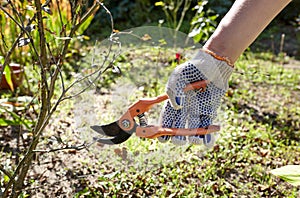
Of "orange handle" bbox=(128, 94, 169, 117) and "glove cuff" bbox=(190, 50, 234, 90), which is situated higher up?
"glove cuff" bbox=(190, 50, 234, 90)

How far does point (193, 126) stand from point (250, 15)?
449mm

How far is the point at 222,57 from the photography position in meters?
1.32

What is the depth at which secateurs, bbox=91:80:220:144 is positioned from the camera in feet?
4.84

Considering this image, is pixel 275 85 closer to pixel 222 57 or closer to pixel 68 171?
pixel 68 171

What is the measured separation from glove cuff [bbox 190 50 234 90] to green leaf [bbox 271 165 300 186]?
659mm

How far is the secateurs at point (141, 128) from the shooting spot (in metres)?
1.48

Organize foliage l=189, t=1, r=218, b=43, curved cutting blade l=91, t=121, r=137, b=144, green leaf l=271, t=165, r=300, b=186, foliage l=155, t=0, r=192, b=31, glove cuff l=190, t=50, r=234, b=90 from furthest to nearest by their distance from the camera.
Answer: foliage l=155, t=0, r=192, b=31, foliage l=189, t=1, r=218, b=43, green leaf l=271, t=165, r=300, b=186, curved cutting blade l=91, t=121, r=137, b=144, glove cuff l=190, t=50, r=234, b=90

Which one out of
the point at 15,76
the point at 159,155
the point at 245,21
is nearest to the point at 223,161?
the point at 159,155

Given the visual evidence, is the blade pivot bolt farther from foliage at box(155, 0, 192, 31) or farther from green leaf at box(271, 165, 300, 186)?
foliage at box(155, 0, 192, 31)

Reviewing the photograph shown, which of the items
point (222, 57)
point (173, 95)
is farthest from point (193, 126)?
point (222, 57)

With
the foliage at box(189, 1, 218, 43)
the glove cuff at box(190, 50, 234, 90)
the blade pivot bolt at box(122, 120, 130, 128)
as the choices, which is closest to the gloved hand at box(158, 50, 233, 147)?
the glove cuff at box(190, 50, 234, 90)

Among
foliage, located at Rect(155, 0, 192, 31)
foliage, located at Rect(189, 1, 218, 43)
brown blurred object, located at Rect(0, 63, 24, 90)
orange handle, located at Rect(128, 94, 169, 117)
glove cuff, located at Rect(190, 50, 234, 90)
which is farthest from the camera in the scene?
foliage, located at Rect(155, 0, 192, 31)

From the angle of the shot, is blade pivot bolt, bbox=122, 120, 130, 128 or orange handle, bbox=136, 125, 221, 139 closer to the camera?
orange handle, bbox=136, 125, 221, 139

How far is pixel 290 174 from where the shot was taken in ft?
6.20
